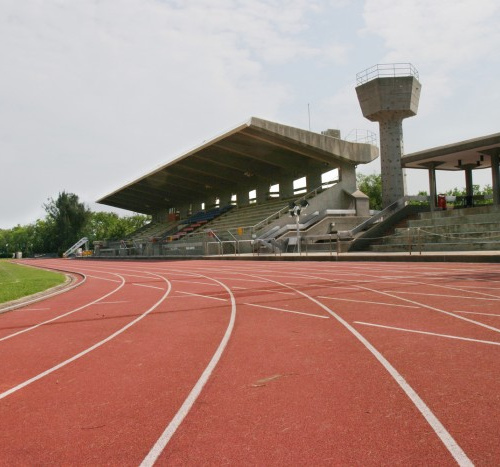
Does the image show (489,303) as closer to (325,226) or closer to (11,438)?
(11,438)

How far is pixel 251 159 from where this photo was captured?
42.2 m

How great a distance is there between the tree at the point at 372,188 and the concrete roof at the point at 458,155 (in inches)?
1674

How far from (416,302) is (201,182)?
4584cm

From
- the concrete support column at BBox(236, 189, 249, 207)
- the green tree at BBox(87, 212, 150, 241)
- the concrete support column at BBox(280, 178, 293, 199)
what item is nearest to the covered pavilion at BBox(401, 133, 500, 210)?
the concrete support column at BBox(280, 178, 293, 199)

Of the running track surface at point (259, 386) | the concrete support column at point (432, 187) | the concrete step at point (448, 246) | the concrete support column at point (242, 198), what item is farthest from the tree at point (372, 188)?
the running track surface at point (259, 386)

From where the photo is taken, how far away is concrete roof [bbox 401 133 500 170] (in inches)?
1061

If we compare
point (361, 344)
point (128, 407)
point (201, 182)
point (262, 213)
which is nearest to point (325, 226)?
point (262, 213)

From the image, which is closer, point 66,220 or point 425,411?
point 425,411

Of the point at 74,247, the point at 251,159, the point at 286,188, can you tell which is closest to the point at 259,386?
the point at 251,159

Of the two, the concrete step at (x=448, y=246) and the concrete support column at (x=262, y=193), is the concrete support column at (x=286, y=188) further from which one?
the concrete step at (x=448, y=246)

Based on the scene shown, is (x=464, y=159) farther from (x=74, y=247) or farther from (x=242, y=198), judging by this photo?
(x=74, y=247)

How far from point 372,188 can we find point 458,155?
52.0m

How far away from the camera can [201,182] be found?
52812mm

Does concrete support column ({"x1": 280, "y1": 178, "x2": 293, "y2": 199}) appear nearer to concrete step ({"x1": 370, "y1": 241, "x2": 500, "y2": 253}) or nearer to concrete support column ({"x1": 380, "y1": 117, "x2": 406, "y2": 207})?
concrete support column ({"x1": 380, "y1": 117, "x2": 406, "y2": 207})
